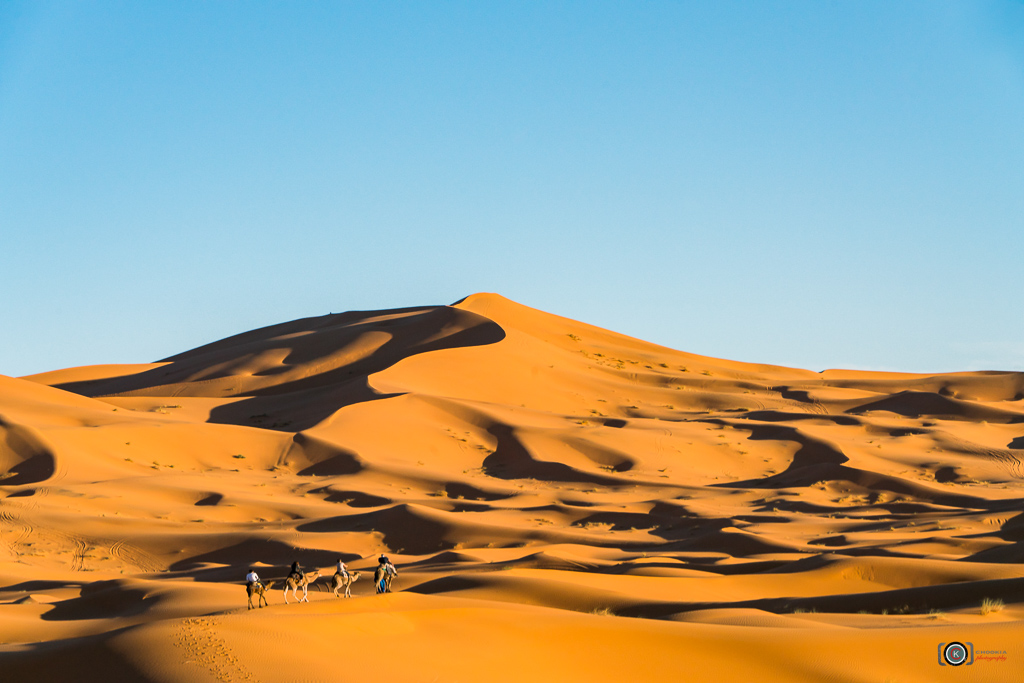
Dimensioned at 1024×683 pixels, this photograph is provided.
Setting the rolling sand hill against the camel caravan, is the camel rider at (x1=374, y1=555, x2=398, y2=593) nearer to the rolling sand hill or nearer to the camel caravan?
the camel caravan

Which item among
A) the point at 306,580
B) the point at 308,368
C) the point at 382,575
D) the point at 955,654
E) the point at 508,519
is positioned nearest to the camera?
the point at 955,654

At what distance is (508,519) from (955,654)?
1603cm

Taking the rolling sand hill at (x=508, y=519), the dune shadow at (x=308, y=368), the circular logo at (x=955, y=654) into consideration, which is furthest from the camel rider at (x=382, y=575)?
the dune shadow at (x=308, y=368)

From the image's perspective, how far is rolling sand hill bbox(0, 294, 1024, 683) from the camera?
338 inches

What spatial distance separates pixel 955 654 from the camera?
8.85 m

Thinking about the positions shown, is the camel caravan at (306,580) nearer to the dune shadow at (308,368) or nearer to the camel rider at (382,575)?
the camel rider at (382,575)

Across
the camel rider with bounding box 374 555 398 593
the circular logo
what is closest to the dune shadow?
the camel rider with bounding box 374 555 398 593

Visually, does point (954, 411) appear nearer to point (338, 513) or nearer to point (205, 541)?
point (338, 513)

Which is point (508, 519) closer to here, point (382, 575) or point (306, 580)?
point (382, 575)

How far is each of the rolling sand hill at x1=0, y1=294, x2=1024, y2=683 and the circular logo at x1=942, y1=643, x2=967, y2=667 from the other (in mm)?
147

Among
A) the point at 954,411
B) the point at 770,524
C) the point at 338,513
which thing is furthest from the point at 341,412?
the point at 954,411

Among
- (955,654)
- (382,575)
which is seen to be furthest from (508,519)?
(955,654)

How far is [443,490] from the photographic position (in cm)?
2880

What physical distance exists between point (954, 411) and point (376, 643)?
42355 millimetres
